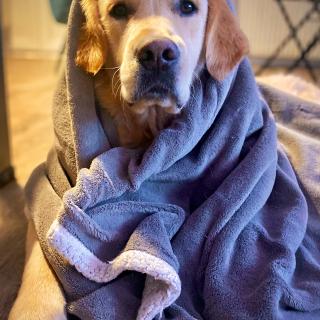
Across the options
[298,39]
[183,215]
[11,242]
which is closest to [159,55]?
[183,215]

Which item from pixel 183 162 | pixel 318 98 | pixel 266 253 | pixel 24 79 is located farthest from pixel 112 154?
pixel 24 79

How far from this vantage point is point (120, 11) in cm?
117

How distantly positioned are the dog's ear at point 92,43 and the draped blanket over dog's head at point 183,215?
2cm

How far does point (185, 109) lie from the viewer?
118 cm

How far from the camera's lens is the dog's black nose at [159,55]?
39.7 inches

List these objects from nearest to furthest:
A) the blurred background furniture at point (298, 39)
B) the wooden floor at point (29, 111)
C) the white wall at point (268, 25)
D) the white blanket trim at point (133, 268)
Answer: the white blanket trim at point (133, 268), the wooden floor at point (29, 111), the blurred background furniture at point (298, 39), the white wall at point (268, 25)

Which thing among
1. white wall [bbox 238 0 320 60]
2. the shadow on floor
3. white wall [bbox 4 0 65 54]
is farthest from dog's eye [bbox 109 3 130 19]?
white wall [bbox 4 0 65 54]

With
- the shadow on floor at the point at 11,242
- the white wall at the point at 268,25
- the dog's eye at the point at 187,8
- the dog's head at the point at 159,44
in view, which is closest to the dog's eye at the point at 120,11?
the dog's head at the point at 159,44

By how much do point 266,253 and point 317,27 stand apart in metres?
3.34

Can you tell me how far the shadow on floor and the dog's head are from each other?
57 centimetres

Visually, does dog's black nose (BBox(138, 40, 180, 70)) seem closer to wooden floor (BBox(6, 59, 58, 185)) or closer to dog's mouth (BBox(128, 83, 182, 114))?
dog's mouth (BBox(128, 83, 182, 114))

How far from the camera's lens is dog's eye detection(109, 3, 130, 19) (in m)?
1.16

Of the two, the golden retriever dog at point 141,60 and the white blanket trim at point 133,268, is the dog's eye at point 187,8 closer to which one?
the golden retriever dog at point 141,60

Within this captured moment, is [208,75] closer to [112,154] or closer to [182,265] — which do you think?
[112,154]
